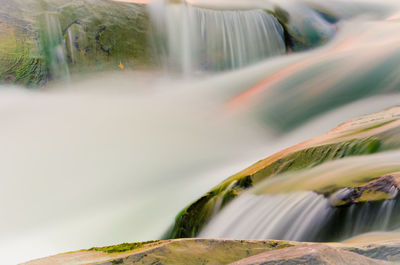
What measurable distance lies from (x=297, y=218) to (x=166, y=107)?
13.0 feet

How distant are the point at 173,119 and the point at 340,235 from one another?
3799mm

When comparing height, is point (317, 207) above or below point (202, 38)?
below

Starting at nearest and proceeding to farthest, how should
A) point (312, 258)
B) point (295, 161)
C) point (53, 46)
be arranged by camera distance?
point (312, 258) < point (295, 161) < point (53, 46)

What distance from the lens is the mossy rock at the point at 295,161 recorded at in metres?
3.02

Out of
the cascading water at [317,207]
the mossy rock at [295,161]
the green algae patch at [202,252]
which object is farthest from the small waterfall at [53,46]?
the green algae patch at [202,252]

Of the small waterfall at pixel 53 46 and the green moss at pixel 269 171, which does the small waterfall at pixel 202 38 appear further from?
the green moss at pixel 269 171

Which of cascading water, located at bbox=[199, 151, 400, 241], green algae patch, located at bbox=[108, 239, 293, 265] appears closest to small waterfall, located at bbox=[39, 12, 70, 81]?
cascading water, located at bbox=[199, 151, 400, 241]

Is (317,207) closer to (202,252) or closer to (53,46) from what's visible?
(202,252)

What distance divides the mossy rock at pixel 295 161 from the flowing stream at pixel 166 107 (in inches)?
6.7

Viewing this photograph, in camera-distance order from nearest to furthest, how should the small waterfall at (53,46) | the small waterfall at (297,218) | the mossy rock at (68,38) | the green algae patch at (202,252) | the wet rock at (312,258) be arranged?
1. the wet rock at (312,258)
2. the green algae patch at (202,252)
3. the small waterfall at (297,218)
4. the mossy rock at (68,38)
5. the small waterfall at (53,46)

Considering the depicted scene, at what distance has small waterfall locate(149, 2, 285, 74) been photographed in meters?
7.29

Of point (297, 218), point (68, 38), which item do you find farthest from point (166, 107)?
point (297, 218)

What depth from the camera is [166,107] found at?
6223 millimetres

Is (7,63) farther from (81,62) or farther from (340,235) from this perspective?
(340,235)
